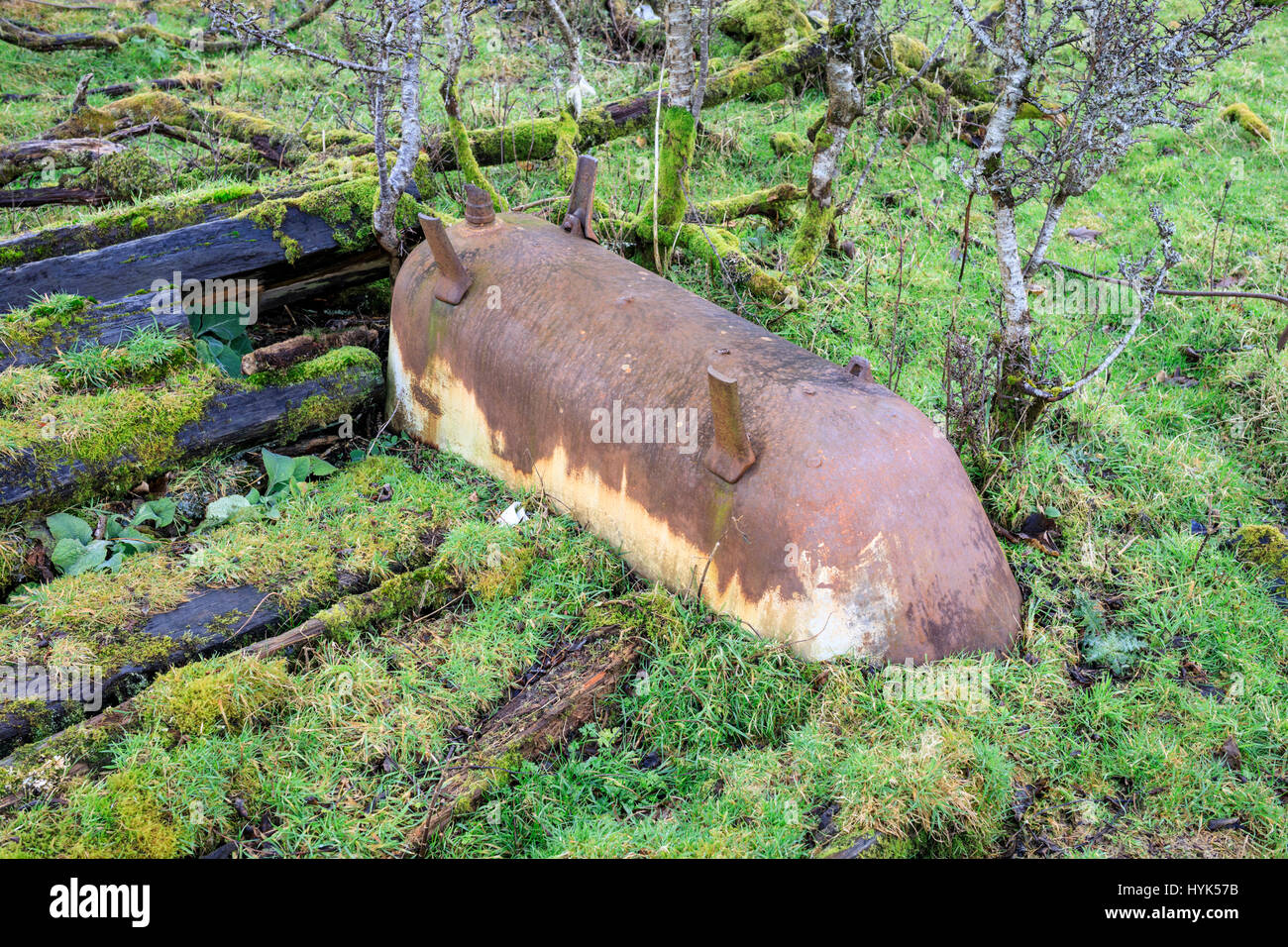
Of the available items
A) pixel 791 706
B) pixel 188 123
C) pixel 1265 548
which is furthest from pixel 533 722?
pixel 188 123

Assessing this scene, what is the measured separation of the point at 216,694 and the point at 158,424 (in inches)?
59.2

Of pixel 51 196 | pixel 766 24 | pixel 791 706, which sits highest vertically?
pixel 766 24

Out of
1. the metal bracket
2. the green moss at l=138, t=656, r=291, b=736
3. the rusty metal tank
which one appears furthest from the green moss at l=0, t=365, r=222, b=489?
the metal bracket

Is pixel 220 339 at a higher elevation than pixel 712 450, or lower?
lower

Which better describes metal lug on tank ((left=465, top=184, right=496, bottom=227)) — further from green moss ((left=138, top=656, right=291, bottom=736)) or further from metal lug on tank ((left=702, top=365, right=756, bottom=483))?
green moss ((left=138, top=656, right=291, bottom=736))

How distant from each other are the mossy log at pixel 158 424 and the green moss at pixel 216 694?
3.88 ft

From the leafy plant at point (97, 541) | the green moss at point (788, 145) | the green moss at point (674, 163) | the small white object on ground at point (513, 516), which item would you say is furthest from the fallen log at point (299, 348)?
the green moss at point (788, 145)

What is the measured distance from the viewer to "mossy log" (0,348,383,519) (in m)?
3.48

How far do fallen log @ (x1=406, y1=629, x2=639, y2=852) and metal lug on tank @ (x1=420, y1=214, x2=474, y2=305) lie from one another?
1691 millimetres

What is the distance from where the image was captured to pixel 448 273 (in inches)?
152

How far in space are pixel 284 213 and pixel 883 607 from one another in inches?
139

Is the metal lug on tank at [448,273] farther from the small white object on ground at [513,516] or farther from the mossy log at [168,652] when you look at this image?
the mossy log at [168,652]

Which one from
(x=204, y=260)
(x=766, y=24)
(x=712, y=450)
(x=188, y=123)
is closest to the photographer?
(x=712, y=450)

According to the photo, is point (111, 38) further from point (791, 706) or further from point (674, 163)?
point (791, 706)
